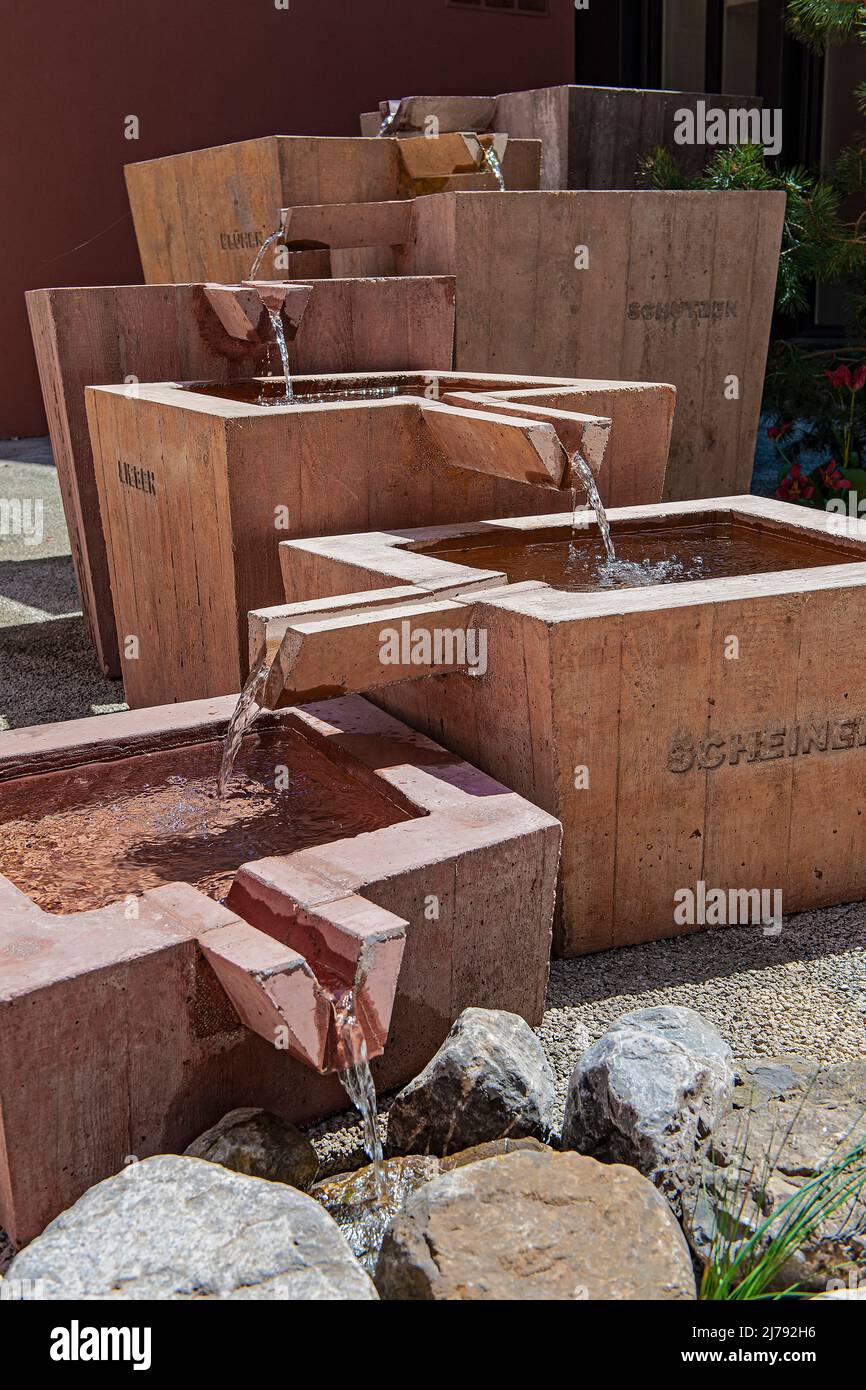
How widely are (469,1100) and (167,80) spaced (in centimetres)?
908

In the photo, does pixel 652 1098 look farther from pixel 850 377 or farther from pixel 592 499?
pixel 850 377

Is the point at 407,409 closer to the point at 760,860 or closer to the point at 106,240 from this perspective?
the point at 760,860

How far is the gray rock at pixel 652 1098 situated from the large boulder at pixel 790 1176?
37 mm

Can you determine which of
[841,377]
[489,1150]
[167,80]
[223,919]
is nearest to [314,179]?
[841,377]

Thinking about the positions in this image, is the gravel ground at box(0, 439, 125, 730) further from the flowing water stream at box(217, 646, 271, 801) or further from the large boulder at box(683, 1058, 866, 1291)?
the large boulder at box(683, 1058, 866, 1291)

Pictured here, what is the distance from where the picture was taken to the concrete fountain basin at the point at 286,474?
12.5 ft

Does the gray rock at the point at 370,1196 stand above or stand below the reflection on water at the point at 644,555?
below

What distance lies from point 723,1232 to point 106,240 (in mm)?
9549

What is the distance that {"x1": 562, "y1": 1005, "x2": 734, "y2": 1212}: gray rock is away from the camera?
2.27m

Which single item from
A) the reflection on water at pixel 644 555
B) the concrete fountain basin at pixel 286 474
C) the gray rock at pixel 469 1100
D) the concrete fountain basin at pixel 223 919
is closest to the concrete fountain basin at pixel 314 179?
the concrete fountain basin at pixel 286 474

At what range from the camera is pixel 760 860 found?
10.6 feet

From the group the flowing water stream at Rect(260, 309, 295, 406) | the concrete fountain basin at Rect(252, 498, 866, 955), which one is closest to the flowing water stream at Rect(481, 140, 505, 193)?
the flowing water stream at Rect(260, 309, 295, 406)

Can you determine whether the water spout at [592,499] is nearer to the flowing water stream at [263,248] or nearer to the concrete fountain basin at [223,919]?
the concrete fountain basin at [223,919]

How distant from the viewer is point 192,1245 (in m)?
1.87
